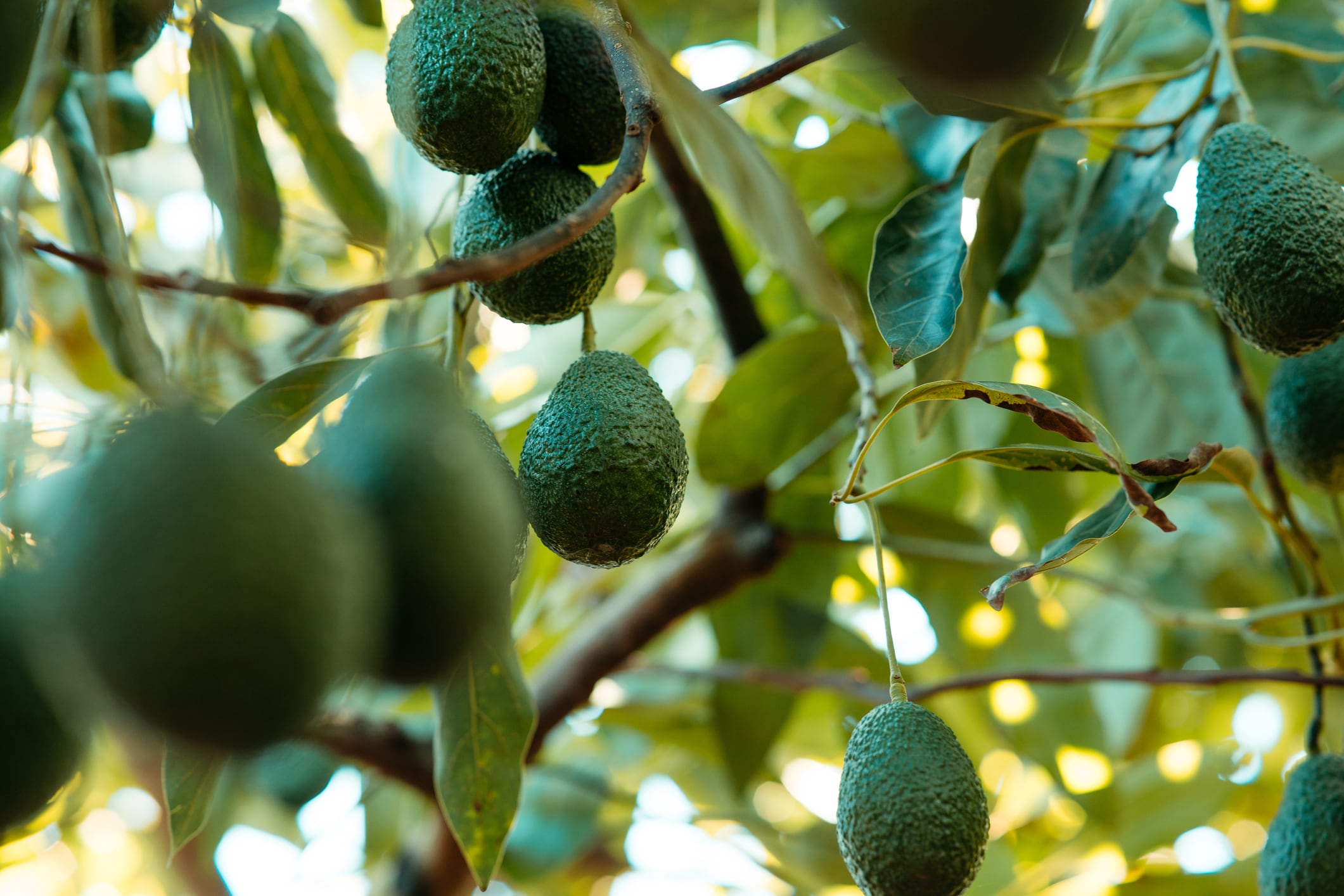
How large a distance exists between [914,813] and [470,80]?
387 mm

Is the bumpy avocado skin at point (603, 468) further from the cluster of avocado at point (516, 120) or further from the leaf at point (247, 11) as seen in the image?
the leaf at point (247, 11)

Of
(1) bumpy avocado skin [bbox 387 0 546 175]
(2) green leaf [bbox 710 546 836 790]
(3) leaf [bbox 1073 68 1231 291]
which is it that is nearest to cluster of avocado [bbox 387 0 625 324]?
(1) bumpy avocado skin [bbox 387 0 546 175]

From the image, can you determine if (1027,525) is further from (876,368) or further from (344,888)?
(344,888)

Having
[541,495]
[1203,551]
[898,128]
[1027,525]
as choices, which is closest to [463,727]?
[541,495]

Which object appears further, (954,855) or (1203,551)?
(1203,551)

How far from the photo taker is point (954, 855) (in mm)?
460

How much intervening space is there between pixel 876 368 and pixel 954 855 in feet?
2.28

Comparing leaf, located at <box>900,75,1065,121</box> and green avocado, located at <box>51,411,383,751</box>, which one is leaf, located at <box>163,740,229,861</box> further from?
leaf, located at <box>900,75,1065,121</box>

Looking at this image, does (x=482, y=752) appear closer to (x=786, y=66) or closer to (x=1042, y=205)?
(x=786, y=66)

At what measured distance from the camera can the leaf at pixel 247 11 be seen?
2.33 ft

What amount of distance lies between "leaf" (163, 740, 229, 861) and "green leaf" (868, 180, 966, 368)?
406 mm

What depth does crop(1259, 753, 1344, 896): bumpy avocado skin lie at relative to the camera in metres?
0.60

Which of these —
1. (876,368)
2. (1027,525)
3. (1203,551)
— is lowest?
(1203,551)

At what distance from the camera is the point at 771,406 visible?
37.8 inches
